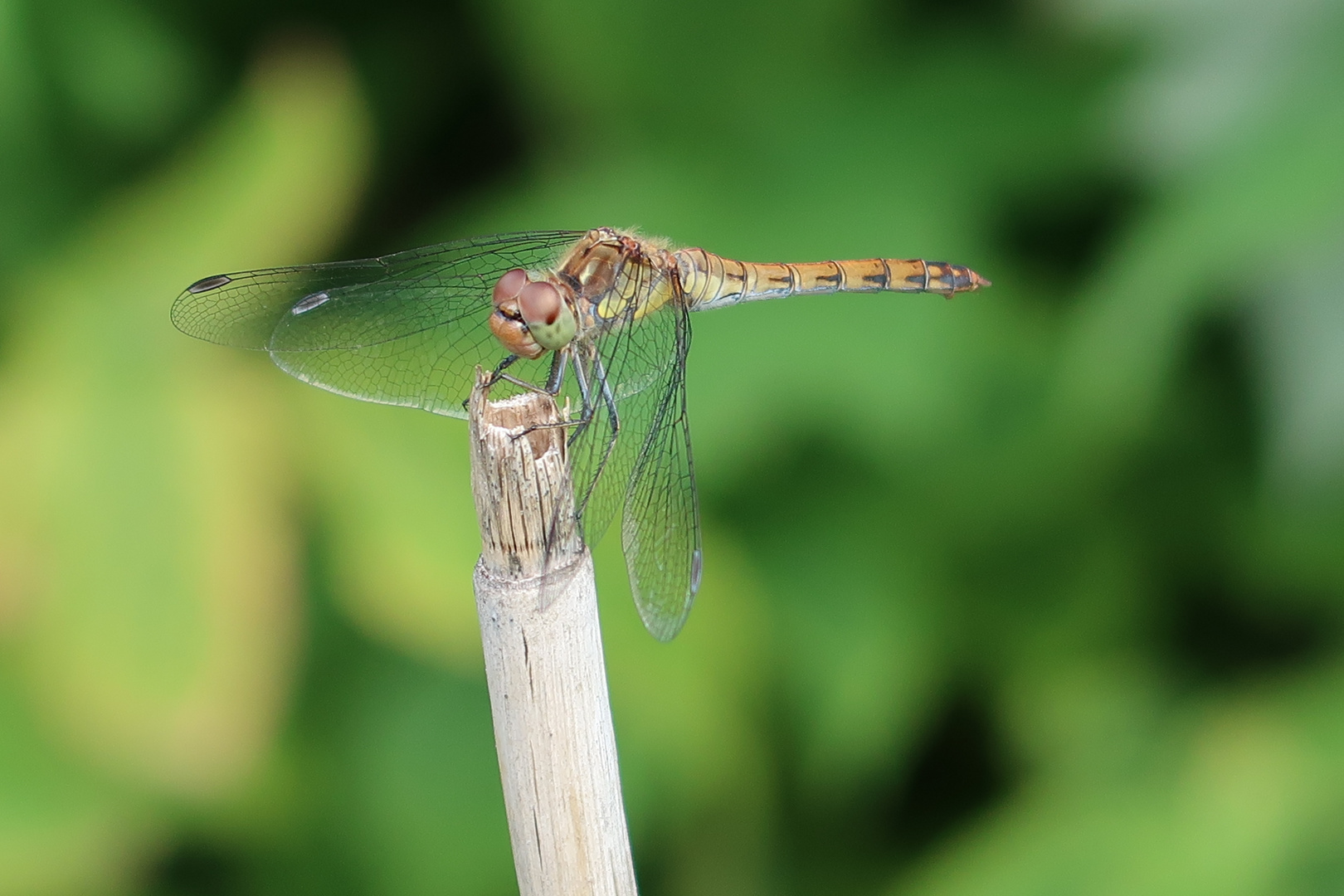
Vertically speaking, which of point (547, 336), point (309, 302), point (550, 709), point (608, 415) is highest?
point (309, 302)

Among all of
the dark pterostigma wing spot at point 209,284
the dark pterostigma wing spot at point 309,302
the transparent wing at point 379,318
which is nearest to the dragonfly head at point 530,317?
the transparent wing at point 379,318

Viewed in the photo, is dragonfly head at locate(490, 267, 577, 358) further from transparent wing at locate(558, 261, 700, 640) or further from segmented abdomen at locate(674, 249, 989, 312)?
segmented abdomen at locate(674, 249, 989, 312)

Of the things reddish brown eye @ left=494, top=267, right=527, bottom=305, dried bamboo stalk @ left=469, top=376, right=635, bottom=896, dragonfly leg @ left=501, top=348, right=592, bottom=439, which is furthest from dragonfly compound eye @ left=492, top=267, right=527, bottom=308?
dried bamboo stalk @ left=469, top=376, right=635, bottom=896

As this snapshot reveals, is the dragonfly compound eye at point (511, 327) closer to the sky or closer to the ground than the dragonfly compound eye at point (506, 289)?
closer to the ground

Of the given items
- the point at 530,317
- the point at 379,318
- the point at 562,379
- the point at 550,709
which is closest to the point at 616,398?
the point at 562,379

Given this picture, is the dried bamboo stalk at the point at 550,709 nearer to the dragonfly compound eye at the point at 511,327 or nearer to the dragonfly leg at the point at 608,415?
the dragonfly leg at the point at 608,415

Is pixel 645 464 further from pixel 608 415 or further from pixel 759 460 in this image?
pixel 759 460

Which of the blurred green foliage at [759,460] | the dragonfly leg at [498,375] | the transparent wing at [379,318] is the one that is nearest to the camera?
the dragonfly leg at [498,375]

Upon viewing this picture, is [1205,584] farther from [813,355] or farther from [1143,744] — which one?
[813,355]
